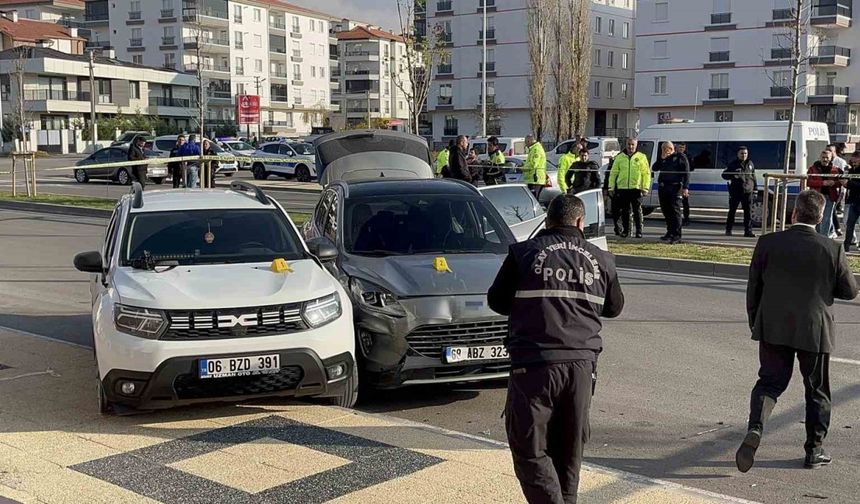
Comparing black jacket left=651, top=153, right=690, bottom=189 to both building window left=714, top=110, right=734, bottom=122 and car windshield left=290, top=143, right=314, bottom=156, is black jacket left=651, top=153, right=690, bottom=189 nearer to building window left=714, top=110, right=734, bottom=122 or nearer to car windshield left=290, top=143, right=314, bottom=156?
car windshield left=290, top=143, right=314, bottom=156

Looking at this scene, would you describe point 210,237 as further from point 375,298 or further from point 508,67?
point 508,67

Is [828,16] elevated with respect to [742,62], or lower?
elevated

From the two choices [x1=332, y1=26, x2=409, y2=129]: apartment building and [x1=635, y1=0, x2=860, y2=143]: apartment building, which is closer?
[x1=635, y1=0, x2=860, y2=143]: apartment building

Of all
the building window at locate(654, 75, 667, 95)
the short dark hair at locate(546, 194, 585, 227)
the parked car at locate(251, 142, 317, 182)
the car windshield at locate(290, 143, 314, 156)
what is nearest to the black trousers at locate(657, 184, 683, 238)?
the short dark hair at locate(546, 194, 585, 227)

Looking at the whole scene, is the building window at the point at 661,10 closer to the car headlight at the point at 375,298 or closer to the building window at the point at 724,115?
the building window at the point at 724,115

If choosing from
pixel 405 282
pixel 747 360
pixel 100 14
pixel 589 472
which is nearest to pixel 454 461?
pixel 589 472

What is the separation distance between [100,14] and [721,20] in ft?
224

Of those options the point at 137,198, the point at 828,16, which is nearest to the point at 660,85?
the point at 828,16

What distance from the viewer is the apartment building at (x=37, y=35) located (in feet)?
295

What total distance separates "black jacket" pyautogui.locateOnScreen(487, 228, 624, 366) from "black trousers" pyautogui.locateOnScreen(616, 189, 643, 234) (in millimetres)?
13497

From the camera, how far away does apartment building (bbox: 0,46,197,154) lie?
75.1 meters

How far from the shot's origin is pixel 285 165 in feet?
128

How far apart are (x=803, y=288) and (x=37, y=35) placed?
9782 centimetres

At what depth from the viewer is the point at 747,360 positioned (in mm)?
8648
